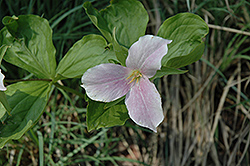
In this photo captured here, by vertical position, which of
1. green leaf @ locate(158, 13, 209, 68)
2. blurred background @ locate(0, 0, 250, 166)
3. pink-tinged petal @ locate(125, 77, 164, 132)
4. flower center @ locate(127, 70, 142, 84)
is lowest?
blurred background @ locate(0, 0, 250, 166)

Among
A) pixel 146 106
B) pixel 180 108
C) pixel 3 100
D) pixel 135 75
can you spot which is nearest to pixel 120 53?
pixel 135 75

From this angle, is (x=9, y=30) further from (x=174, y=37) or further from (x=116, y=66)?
(x=174, y=37)

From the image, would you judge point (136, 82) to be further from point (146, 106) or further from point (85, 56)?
point (85, 56)

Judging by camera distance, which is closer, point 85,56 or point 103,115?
point 103,115

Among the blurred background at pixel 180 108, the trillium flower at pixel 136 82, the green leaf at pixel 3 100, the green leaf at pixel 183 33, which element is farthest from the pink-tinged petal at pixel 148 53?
the blurred background at pixel 180 108

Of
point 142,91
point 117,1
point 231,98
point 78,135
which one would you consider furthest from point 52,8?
point 231,98

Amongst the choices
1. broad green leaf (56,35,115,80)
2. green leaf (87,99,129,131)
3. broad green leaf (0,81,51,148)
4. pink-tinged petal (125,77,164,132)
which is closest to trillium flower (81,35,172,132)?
pink-tinged petal (125,77,164,132)

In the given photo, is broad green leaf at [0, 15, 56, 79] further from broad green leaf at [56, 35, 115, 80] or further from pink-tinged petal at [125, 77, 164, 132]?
pink-tinged petal at [125, 77, 164, 132]
